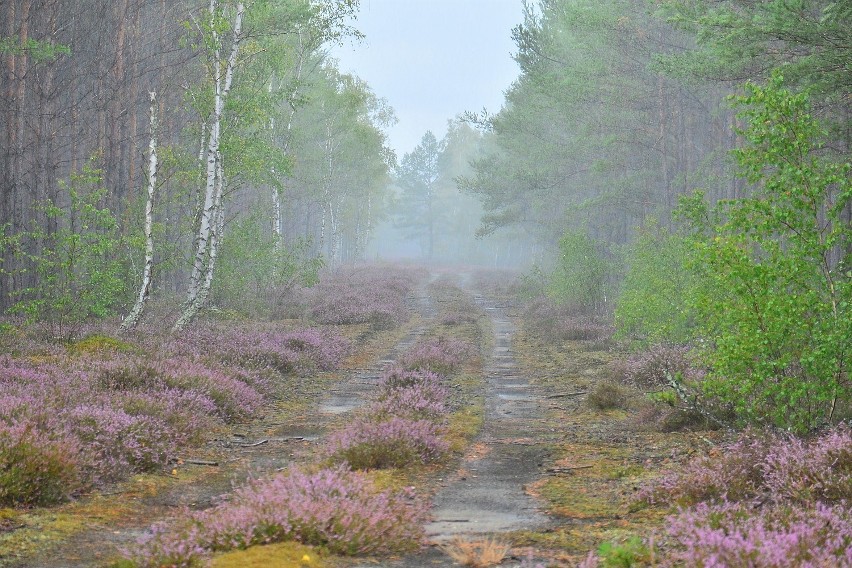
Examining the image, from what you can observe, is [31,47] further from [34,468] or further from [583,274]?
[583,274]

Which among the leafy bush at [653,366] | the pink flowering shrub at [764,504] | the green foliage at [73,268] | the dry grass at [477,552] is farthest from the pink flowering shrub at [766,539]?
the green foliage at [73,268]

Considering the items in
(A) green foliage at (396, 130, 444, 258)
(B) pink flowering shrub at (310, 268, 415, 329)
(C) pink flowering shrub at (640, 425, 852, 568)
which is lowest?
(C) pink flowering shrub at (640, 425, 852, 568)

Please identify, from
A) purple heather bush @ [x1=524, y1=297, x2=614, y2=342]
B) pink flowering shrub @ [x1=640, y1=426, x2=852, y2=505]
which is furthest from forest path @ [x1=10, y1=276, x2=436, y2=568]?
purple heather bush @ [x1=524, y1=297, x2=614, y2=342]

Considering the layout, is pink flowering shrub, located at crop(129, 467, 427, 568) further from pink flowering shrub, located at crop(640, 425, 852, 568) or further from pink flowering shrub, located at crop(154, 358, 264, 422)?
pink flowering shrub, located at crop(154, 358, 264, 422)

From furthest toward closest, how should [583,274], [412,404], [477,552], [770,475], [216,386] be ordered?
[583,274] < [216,386] < [412,404] < [770,475] < [477,552]

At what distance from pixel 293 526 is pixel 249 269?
20.7 meters

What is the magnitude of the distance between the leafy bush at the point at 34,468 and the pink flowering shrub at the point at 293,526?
1.34 metres

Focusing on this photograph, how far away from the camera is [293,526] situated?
5145mm

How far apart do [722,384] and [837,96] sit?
8370mm

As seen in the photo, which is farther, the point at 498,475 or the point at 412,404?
the point at 412,404

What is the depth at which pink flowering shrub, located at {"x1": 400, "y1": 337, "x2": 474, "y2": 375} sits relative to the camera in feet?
49.7

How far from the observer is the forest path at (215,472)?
547cm

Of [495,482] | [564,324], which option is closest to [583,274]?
[564,324]

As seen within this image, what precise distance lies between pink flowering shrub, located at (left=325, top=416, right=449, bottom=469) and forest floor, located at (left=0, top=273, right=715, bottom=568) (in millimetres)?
233
